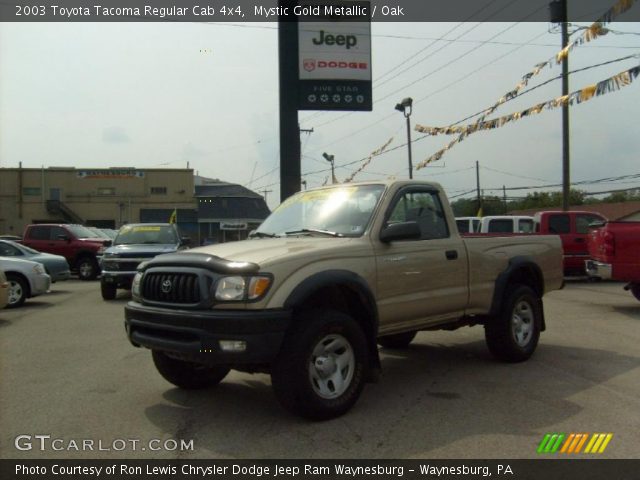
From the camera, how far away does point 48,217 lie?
54.9m

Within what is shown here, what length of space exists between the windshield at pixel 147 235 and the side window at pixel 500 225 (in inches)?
348

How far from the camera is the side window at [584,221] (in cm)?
1636

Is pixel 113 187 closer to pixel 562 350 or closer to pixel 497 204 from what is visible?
pixel 497 204

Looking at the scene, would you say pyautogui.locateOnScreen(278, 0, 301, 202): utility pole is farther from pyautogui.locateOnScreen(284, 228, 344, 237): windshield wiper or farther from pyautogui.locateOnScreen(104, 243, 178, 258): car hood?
pyautogui.locateOnScreen(284, 228, 344, 237): windshield wiper

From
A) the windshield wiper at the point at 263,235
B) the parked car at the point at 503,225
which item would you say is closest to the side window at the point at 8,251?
the windshield wiper at the point at 263,235

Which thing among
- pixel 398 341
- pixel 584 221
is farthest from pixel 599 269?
pixel 584 221

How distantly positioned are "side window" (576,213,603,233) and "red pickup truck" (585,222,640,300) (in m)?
5.68

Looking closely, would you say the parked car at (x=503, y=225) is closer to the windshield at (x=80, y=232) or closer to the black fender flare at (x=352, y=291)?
the black fender flare at (x=352, y=291)

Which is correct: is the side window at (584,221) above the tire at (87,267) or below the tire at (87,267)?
above

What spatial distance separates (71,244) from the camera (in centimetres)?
1986

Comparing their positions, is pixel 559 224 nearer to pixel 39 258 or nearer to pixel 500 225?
pixel 500 225

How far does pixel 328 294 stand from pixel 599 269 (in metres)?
7.76
